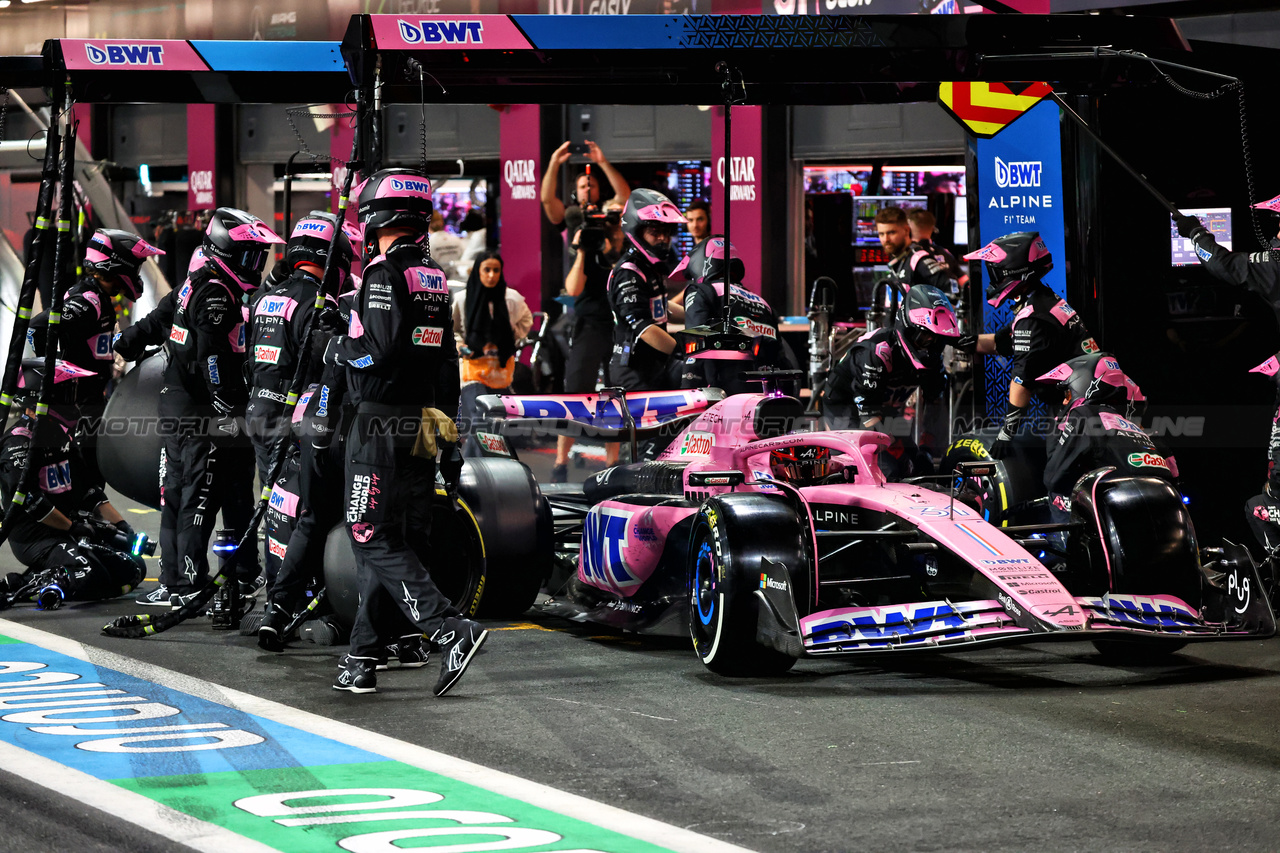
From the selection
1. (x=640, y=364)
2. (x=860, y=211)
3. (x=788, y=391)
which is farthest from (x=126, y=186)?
(x=788, y=391)

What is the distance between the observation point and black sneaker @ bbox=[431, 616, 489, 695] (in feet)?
21.0

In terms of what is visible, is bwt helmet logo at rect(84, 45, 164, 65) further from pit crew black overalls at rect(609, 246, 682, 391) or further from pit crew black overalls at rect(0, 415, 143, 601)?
pit crew black overalls at rect(609, 246, 682, 391)

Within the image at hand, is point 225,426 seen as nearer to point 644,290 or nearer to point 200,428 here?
point 200,428

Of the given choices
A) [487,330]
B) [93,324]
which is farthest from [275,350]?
[487,330]

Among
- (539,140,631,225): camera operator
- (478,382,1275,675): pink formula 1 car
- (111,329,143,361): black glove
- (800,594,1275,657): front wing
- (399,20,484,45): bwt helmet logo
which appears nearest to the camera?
(800,594,1275,657): front wing

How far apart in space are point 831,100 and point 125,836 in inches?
248

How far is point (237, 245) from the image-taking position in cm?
883

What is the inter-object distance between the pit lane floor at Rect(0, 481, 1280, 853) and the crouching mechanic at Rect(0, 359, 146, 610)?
28.6 inches

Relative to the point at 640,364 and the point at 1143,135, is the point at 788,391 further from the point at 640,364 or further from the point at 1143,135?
the point at 1143,135

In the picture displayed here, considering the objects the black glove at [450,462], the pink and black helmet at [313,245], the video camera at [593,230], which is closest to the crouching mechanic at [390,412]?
the black glove at [450,462]

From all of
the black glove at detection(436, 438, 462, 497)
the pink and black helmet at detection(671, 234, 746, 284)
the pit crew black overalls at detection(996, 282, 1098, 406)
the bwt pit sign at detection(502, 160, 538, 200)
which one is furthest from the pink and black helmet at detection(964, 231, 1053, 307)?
the bwt pit sign at detection(502, 160, 538, 200)

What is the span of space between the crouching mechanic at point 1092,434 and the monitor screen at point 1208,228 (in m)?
2.10

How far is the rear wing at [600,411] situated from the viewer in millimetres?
9219

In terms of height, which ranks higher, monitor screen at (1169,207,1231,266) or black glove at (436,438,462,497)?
monitor screen at (1169,207,1231,266)
